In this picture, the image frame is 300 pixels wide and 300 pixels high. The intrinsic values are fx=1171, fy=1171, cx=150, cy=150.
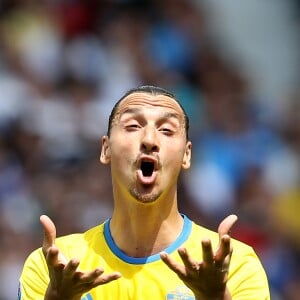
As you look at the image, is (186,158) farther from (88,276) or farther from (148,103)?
(88,276)

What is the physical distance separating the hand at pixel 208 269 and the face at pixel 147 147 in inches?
25.6

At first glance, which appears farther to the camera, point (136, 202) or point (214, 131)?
point (214, 131)

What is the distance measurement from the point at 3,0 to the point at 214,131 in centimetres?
273

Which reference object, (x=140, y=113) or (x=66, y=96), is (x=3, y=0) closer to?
(x=66, y=96)

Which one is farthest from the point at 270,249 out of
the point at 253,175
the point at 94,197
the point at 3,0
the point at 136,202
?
the point at 136,202

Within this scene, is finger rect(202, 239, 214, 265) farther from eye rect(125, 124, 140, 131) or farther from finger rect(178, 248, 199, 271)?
eye rect(125, 124, 140, 131)

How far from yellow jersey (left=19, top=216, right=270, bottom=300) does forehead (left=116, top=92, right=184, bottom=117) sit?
584mm

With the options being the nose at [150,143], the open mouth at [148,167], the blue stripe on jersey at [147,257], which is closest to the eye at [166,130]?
the nose at [150,143]

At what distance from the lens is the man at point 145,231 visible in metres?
5.57

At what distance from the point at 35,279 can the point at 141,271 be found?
1.70 feet

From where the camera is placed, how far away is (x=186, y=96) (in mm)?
11602

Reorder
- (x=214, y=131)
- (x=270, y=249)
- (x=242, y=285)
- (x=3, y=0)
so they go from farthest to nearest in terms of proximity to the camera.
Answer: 1. (x=3, y=0)
2. (x=214, y=131)
3. (x=270, y=249)
4. (x=242, y=285)

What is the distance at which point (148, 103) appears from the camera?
19.1ft

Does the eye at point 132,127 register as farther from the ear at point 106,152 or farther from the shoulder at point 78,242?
the shoulder at point 78,242
